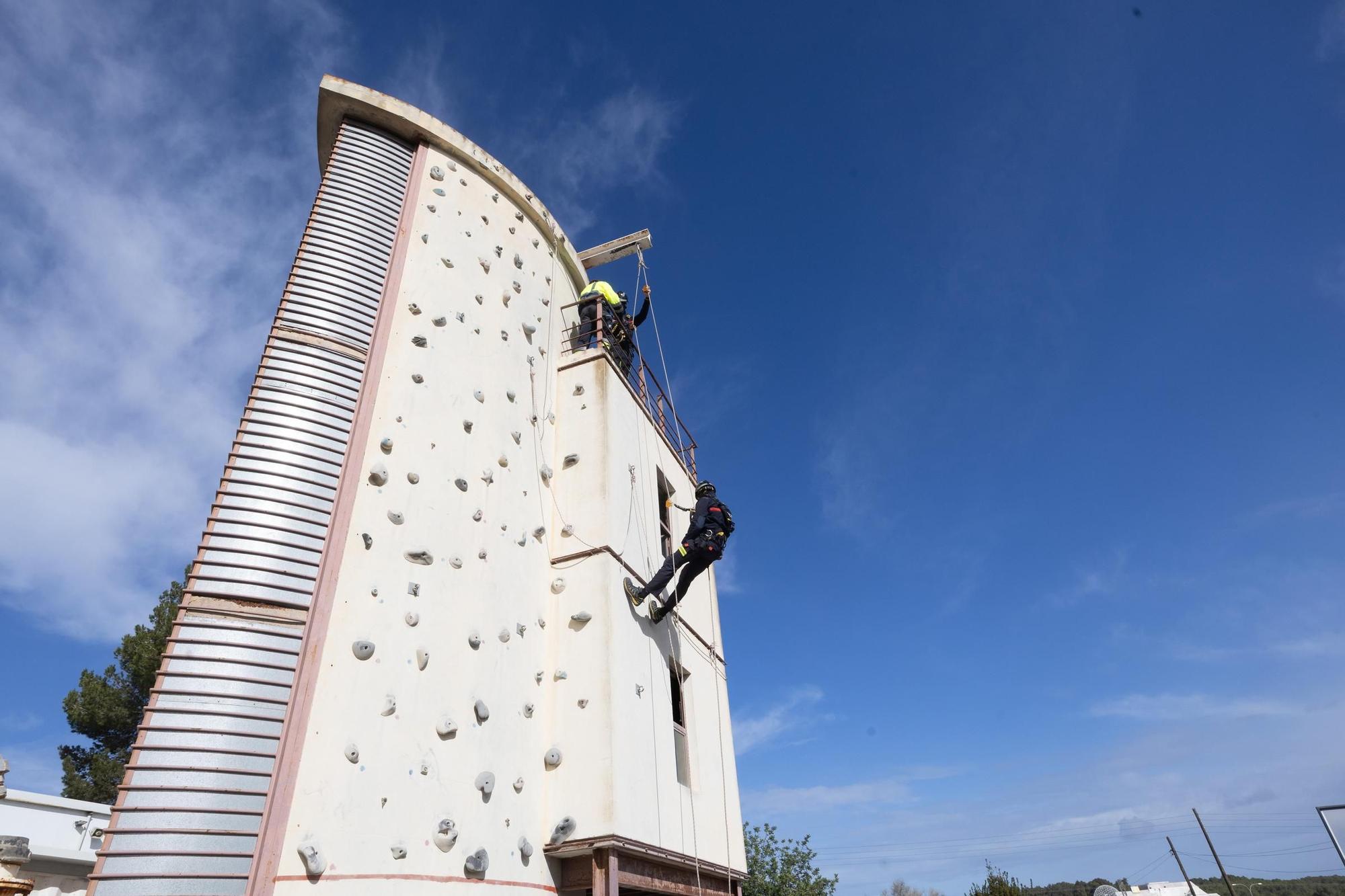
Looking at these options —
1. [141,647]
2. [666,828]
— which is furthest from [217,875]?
[141,647]

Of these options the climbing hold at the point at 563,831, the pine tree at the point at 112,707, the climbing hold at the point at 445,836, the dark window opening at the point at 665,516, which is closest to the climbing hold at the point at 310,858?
the climbing hold at the point at 445,836

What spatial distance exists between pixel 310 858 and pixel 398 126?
805 centimetres

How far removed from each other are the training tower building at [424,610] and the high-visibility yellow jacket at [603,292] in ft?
2.77

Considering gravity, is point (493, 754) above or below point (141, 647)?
below

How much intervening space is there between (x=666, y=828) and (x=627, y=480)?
4105 mm

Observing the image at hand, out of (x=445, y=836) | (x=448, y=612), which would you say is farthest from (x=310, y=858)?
(x=448, y=612)

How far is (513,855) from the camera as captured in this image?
6.82 m

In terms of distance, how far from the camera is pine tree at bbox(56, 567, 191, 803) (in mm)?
22375

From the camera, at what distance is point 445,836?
614cm

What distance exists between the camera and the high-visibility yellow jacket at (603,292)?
39.0 ft

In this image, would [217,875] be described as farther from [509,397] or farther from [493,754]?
[509,397]

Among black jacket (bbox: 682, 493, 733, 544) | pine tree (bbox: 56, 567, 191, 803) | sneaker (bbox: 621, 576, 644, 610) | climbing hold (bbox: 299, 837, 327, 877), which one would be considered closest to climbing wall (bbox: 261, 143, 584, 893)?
climbing hold (bbox: 299, 837, 327, 877)

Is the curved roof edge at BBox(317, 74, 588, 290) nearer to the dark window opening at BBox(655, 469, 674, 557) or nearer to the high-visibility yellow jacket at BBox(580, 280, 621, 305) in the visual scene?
the high-visibility yellow jacket at BBox(580, 280, 621, 305)

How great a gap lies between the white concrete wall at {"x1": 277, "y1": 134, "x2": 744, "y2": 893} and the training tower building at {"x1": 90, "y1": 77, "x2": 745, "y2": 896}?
3 centimetres
